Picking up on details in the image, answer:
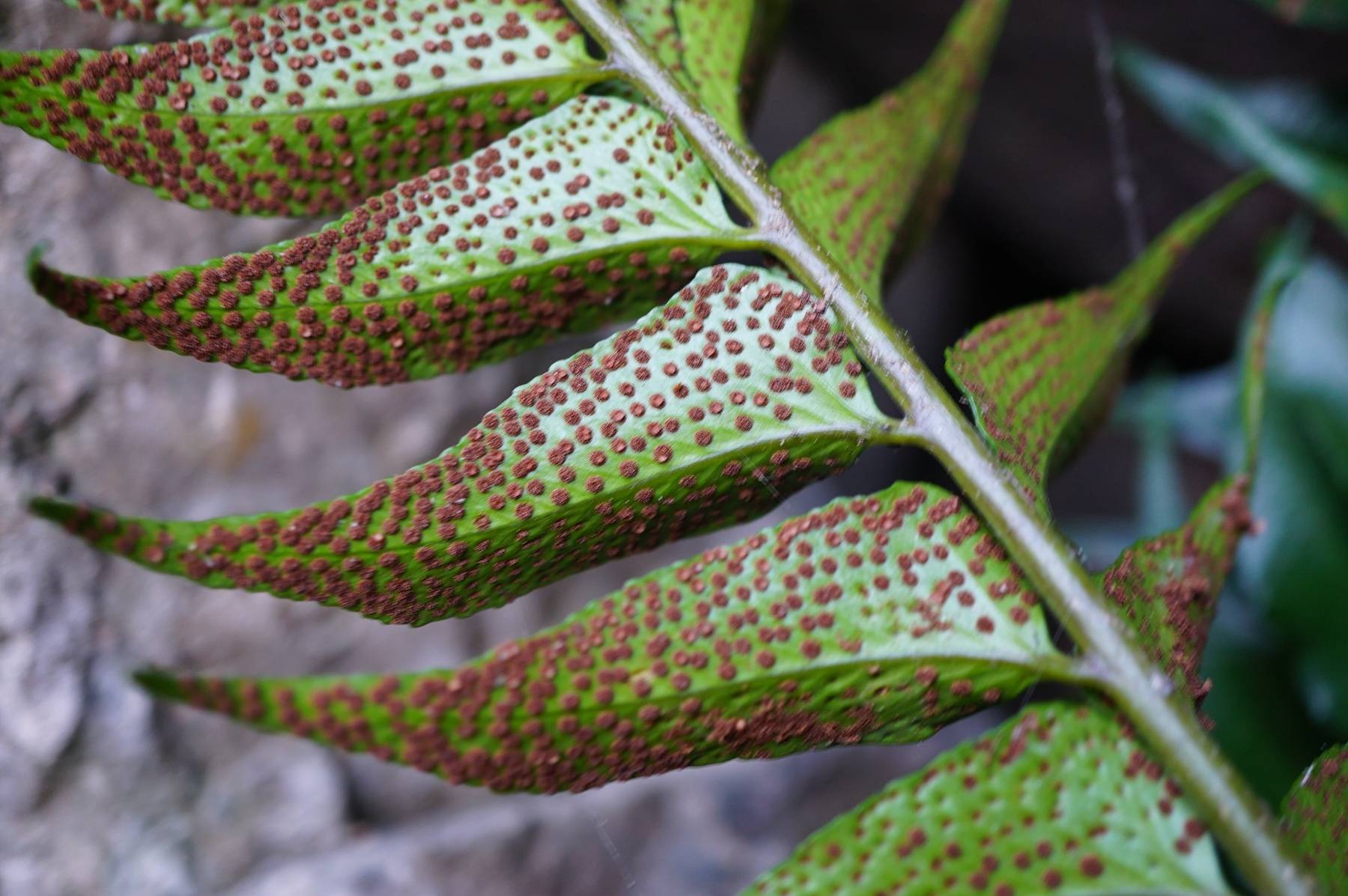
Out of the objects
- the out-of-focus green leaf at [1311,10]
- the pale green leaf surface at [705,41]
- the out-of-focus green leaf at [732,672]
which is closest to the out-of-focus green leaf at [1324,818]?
the out-of-focus green leaf at [732,672]

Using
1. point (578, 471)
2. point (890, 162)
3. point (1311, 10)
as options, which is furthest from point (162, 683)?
point (1311, 10)

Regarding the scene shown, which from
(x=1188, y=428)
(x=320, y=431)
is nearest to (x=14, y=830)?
(x=320, y=431)

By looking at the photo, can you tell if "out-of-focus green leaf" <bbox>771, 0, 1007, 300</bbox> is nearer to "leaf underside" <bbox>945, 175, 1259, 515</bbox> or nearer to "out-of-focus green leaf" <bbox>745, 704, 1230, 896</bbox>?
"leaf underside" <bbox>945, 175, 1259, 515</bbox>

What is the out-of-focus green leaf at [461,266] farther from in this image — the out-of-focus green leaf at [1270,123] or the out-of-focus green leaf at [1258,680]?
the out-of-focus green leaf at [1270,123]

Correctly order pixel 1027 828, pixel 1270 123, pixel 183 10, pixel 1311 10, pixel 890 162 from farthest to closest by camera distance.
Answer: pixel 1270 123 → pixel 1311 10 → pixel 890 162 → pixel 183 10 → pixel 1027 828

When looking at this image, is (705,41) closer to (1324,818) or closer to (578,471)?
(578,471)

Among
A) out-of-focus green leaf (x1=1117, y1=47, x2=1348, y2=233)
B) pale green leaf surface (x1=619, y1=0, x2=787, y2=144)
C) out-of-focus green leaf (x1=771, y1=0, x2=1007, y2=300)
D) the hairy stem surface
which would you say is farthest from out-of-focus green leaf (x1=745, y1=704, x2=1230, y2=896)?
out-of-focus green leaf (x1=1117, y1=47, x2=1348, y2=233)
